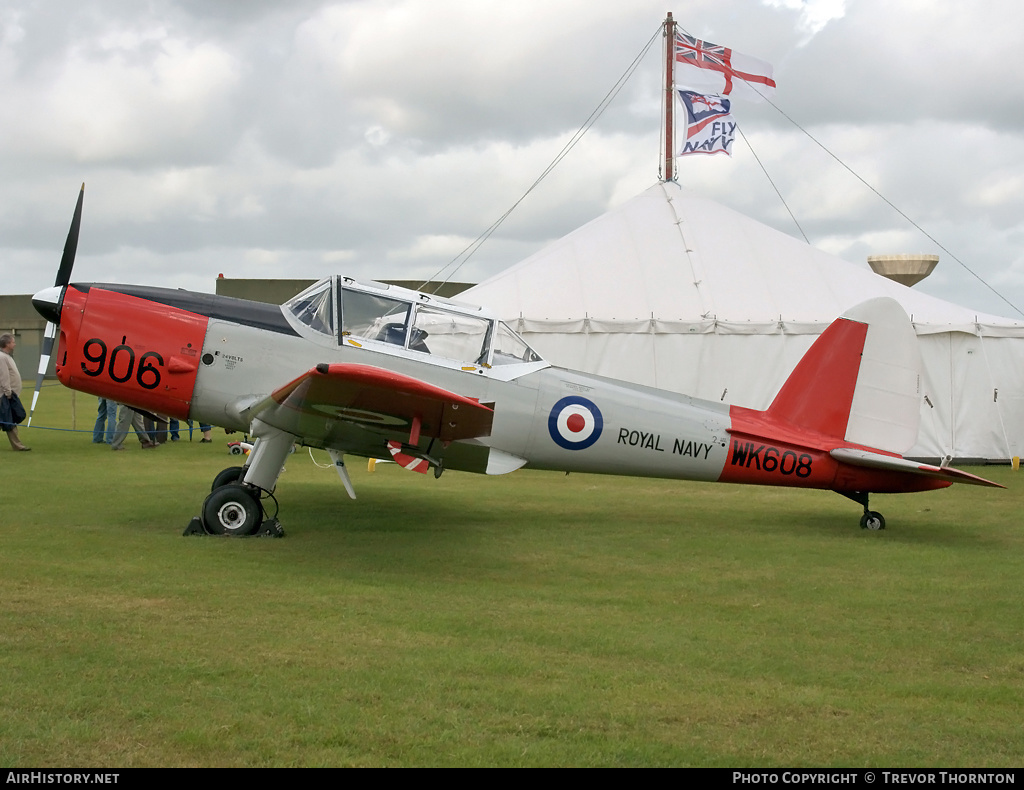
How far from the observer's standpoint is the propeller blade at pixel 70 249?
8367mm

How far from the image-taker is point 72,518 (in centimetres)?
871

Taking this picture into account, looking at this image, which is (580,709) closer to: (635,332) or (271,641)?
(271,641)

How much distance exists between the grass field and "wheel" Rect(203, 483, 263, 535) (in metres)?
0.27

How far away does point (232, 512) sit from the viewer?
26.1ft

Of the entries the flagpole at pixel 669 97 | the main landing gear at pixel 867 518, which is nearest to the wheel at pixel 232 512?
the main landing gear at pixel 867 518

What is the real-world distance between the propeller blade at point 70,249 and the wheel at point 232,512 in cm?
240

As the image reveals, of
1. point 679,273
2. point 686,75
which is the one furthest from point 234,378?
point 686,75

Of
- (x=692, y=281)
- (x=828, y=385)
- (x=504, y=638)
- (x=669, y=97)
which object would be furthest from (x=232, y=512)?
(x=669, y=97)

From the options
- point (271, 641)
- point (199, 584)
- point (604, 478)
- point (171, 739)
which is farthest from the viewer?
point (604, 478)

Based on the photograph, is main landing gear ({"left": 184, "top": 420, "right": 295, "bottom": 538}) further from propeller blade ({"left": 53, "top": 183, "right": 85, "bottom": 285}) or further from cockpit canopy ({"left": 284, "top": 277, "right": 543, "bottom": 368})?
propeller blade ({"left": 53, "top": 183, "right": 85, "bottom": 285})

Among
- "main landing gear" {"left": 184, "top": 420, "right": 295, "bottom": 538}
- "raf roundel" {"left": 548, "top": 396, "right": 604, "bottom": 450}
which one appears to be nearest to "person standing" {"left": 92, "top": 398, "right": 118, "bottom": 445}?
"main landing gear" {"left": 184, "top": 420, "right": 295, "bottom": 538}

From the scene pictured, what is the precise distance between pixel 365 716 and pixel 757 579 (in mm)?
3933
